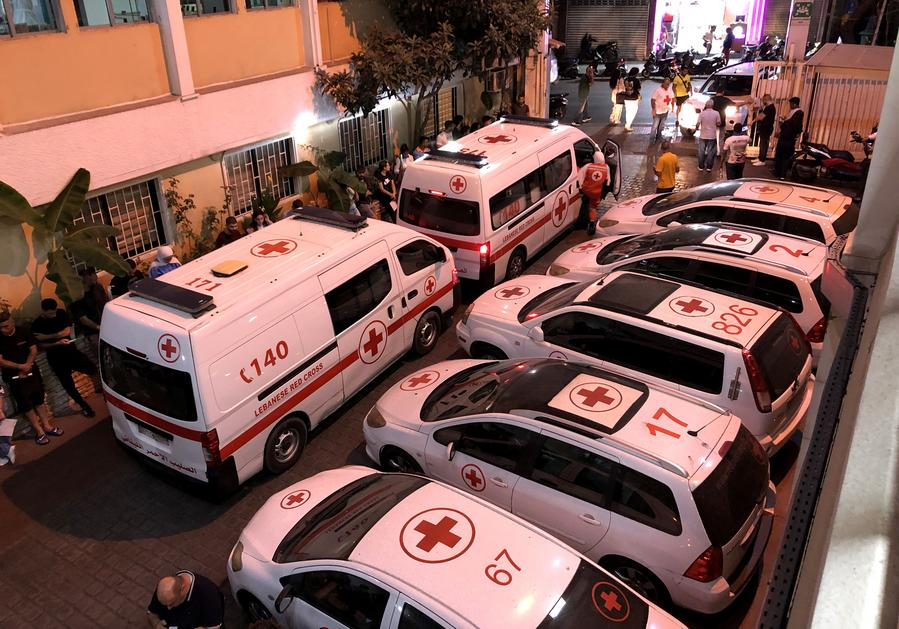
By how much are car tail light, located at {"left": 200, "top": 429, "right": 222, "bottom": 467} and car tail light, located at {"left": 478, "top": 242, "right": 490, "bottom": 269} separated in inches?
208

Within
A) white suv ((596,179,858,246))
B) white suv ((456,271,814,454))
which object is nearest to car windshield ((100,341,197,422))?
white suv ((456,271,814,454))

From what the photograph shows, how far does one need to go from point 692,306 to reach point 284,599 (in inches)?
194

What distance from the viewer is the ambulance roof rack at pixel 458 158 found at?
1089 cm

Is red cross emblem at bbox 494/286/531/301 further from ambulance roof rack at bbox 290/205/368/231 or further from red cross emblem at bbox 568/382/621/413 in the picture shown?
red cross emblem at bbox 568/382/621/413

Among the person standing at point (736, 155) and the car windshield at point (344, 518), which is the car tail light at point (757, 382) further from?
the person standing at point (736, 155)

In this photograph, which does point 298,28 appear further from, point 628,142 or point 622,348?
point 628,142

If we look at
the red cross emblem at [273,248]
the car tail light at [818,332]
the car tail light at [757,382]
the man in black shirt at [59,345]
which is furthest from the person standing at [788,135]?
the man in black shirt at [59,345]

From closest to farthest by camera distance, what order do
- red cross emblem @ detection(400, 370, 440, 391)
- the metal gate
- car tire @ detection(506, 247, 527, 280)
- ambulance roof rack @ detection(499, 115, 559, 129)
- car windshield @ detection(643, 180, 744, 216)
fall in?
red cross emblem @ detection(400, 370, 440, 391)
car windshield @ detection(643, 180, 744, 216)
car tire @ detection(506, 247, 527, 280)
ambulance roof rack @ detection(499, 115, 559, 129)
the metal gate

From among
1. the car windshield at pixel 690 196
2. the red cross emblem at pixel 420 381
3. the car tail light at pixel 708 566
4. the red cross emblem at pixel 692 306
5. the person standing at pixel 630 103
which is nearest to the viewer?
the car tail light at pixel 708 566

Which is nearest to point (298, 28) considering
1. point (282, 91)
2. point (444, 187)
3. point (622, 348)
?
point (282, 91)

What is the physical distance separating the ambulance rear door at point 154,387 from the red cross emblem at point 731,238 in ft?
22.2

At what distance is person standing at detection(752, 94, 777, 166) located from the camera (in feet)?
55.8

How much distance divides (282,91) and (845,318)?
1072cm

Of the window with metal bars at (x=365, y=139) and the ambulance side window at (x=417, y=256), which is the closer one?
the ambulance side window at (x=417, y=256)
